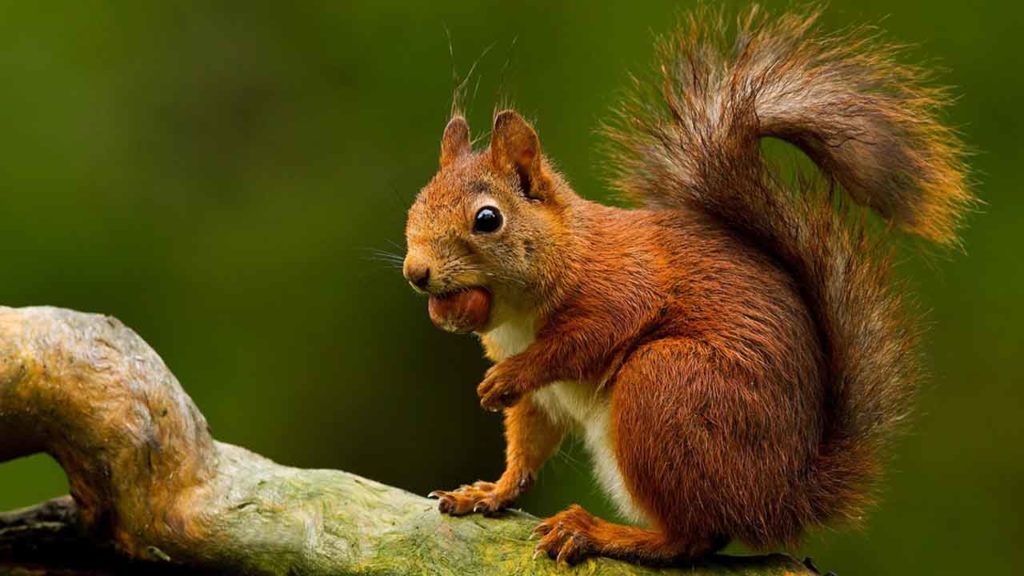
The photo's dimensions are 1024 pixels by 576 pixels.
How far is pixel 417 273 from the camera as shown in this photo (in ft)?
6.98

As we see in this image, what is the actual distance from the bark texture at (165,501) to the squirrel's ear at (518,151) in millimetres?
619

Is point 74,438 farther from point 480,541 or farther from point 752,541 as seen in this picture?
point 752,541

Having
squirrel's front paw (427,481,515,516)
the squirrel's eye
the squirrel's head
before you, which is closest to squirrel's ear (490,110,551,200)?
the squirrel's head

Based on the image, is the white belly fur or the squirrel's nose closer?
the squirrel's nose

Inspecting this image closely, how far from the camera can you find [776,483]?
2.20 meters

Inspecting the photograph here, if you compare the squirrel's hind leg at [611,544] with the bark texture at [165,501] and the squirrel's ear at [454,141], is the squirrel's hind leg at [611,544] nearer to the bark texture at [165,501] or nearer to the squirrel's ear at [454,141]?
the bark texture at [165,501]

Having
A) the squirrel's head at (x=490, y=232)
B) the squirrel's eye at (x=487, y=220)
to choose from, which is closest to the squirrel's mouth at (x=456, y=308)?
the squirrel's head at (x=490, y=232)

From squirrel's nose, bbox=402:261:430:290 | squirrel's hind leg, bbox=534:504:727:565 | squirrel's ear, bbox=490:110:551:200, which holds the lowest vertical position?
squirrel's hind leg, bbox=534:504:727:565

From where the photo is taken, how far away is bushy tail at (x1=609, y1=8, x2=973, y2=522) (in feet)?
7.55

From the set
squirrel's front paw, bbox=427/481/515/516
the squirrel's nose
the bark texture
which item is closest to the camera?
the squirrel's nose

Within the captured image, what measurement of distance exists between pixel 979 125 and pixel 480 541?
2179mm

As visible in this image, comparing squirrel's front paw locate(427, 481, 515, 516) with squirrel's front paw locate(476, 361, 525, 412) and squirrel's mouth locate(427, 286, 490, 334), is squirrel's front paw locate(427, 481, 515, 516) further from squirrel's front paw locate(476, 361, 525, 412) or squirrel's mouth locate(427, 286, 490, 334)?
squirrel's mouth locate(427, 286, 490, 334)

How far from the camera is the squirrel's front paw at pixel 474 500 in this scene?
93.6 inches

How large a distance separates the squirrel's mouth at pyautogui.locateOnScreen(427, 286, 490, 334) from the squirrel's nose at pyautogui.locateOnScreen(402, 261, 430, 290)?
48 millimetres
